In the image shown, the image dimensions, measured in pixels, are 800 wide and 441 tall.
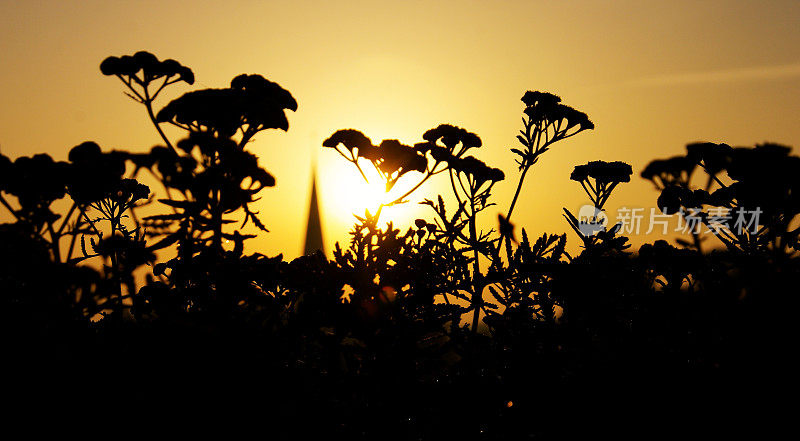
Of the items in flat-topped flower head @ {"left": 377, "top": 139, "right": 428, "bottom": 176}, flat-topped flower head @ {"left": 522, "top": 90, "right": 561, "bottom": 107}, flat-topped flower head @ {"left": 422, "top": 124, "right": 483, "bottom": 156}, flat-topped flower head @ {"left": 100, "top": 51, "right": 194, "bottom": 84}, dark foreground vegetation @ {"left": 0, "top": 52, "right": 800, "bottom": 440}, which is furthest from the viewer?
flat-topped flower head @ {"left": 522, "top": 90, "right": 561, "bottom": 107}

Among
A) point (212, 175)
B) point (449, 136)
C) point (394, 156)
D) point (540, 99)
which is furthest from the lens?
point (540, 99)

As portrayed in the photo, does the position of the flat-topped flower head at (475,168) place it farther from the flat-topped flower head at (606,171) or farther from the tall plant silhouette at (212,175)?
the tall plant silhouette at (212,175)

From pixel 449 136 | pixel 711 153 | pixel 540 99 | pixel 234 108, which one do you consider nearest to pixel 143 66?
pixel 234 108

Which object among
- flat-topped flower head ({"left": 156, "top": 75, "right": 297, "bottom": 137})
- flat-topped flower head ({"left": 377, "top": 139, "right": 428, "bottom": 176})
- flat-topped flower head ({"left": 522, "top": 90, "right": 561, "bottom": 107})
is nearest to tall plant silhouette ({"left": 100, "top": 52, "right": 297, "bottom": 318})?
flat-topped flower head ({"left": 156, "top": 75, "right": 297, "bottom": 137})

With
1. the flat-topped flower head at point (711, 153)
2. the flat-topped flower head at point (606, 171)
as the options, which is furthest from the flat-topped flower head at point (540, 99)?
the flat-topped flower head at point (711, 153)

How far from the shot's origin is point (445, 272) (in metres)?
10.7

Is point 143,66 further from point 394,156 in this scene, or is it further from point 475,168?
point 475,168

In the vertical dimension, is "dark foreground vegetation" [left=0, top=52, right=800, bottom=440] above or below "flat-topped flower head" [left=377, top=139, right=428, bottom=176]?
below

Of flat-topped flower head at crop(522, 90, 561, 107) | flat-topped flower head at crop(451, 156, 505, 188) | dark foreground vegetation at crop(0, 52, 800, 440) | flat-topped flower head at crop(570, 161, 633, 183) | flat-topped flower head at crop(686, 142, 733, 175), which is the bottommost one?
dark foreground vegetation at crop(0, 52, 800, 440)

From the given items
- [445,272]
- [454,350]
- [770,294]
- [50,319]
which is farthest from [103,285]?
[770,294]

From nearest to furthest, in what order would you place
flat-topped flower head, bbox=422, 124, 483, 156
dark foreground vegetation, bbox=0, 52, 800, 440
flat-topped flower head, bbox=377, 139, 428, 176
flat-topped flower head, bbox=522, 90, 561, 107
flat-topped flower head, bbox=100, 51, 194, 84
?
dark foreground vegetation, bbox=0, 52, 800, 440 < flat-topped flower head, bbox=100, 51, 194, 84 < flat-topped flower head, bbox=377, 139, 428, 176 < flat-topped flower head, bbox=422, 124, 483, 156 < flat-topped flower head, bbox=522, 90, 561, 107

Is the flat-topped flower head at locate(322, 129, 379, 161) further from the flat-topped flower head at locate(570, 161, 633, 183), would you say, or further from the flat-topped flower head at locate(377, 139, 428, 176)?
the flat-topped flower head at locate(570, 161, 633, 183)

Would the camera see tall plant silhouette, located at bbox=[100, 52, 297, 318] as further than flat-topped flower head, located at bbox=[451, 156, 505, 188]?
No

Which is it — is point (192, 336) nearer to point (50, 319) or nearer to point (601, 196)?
point (50, 319)
